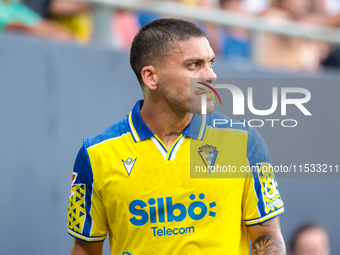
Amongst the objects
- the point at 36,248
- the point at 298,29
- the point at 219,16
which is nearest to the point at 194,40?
the point at 36,248

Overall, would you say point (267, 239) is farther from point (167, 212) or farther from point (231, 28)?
point (231, 28)

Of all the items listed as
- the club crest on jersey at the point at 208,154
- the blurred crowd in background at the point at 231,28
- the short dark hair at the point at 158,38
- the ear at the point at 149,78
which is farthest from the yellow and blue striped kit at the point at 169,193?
the blurred crowd in background at the point at 231,28

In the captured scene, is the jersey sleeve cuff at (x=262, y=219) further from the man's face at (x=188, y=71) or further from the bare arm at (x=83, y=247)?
the bare arm at (x=83, y=247)

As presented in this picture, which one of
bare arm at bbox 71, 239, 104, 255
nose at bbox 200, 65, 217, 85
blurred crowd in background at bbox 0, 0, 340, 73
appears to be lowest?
bare arm at bbox 71, 239, 104, 255

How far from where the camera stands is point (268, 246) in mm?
2145

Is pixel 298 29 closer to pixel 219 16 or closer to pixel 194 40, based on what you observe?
pixel 219 16

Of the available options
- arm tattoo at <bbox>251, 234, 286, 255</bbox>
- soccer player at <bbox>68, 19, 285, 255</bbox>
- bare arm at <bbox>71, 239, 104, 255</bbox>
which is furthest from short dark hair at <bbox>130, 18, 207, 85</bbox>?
arm tattoo at <bbox>251, 234, 286, 255</bbox>

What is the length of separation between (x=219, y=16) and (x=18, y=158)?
101 inches

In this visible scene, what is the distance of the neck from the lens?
225cm

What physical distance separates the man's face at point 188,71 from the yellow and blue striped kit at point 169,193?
218mm

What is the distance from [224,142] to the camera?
2271mm

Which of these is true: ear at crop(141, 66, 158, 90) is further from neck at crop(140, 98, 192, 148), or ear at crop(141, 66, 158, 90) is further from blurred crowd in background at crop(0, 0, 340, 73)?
blurred crowd in background at crop(0, 0, 340, 73)

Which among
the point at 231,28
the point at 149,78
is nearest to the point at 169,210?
the point at 149,78

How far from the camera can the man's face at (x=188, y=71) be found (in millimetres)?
2080
